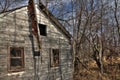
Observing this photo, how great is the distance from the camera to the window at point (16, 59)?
1291 cm

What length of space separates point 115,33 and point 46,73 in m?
24.3

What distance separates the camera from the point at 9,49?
1283 centimetres

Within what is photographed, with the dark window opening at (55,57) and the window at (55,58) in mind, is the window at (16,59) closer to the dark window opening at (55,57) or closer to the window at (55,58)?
the window at (55,58)

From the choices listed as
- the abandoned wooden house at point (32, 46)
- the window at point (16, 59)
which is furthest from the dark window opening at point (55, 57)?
the window at point (16, 59)

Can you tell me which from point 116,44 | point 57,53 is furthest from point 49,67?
point 116,44

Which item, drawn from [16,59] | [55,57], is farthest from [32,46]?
[55,57]

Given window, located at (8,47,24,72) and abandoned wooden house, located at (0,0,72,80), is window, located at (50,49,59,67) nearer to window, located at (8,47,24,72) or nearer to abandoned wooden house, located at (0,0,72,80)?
abandoned wooden house, located at (0,0,72,80)

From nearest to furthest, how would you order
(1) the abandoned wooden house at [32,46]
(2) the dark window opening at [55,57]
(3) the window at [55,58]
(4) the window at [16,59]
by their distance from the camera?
1. (1) the abandoned wooden house at [32,46]
2. (4) the window at [16,59]
3. (3) the window at [55,58]
4. (2) the dark window opening at [55,57]

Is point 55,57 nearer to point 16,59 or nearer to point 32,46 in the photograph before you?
point 32,46

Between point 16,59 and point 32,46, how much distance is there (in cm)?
187

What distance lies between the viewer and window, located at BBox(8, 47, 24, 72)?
42.4ft

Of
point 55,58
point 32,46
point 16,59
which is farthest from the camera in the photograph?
point 55,58

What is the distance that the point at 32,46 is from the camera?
48.6ft

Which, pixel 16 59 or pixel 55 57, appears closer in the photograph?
pixel 16 59
